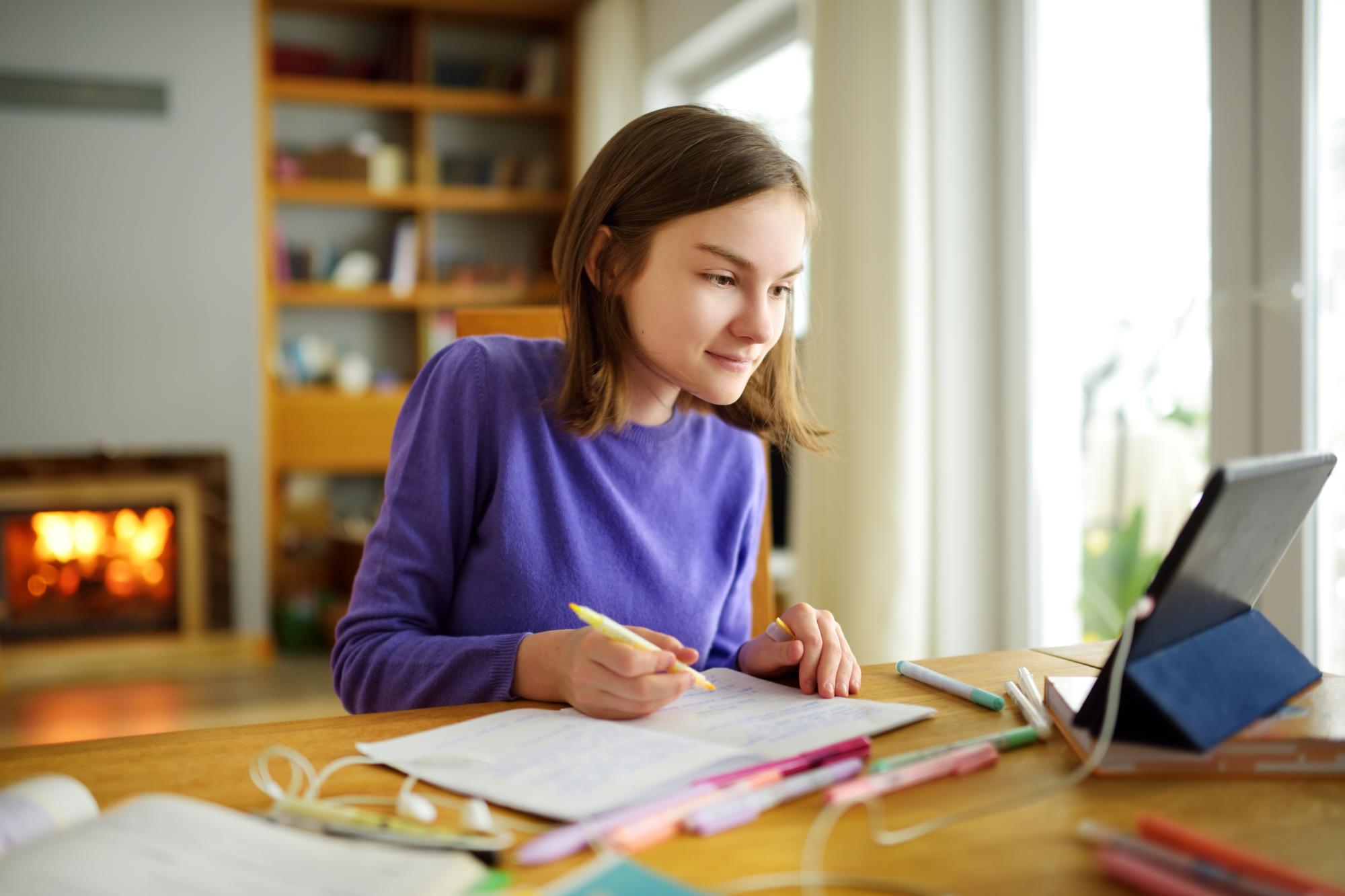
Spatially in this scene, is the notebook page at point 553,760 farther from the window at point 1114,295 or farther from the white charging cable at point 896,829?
the window at point 1114,295

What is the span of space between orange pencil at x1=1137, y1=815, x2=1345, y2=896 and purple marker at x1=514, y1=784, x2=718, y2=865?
262 millimetres

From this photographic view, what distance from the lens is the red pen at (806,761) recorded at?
699mm

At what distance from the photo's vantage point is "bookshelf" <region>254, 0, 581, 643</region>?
460cm

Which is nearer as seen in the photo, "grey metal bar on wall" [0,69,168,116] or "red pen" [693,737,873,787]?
"red pen" [693,737,873,787]

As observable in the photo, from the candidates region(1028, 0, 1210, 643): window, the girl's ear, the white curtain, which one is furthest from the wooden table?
the white curtain

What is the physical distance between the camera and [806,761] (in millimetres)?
739

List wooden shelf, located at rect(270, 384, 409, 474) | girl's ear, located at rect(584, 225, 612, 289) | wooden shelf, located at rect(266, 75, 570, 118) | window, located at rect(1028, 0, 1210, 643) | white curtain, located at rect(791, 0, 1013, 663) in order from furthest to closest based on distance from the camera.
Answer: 1. wooden shelf, located at rect(266, 75, 570, 118)
2. wooden shelf, located at rect(270, 384, 409, 474)
3. white curtain, located at rect(791, 0, 1013, 663)
4. window, located at rect(1028, 0, 1210, 643)
5. girl's ear, located at rect(584, 225, 612, 289)

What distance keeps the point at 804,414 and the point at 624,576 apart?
376 mm

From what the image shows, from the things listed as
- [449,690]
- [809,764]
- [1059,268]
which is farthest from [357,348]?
[809,764]

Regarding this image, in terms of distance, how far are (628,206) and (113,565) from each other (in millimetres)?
3820

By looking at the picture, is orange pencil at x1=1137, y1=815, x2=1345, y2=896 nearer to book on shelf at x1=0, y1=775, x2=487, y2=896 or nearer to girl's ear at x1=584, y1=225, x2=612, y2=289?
book on shelf at x1=0, y1=775, x2=487, y2=896

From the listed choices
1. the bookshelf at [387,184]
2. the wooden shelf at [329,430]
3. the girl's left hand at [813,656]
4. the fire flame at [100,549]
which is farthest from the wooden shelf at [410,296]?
the girl's left hand at [813,656]

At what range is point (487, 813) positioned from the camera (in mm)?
652

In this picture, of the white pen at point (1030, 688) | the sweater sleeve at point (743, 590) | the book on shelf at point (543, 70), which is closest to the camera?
the white pen at point (1030, 688)
